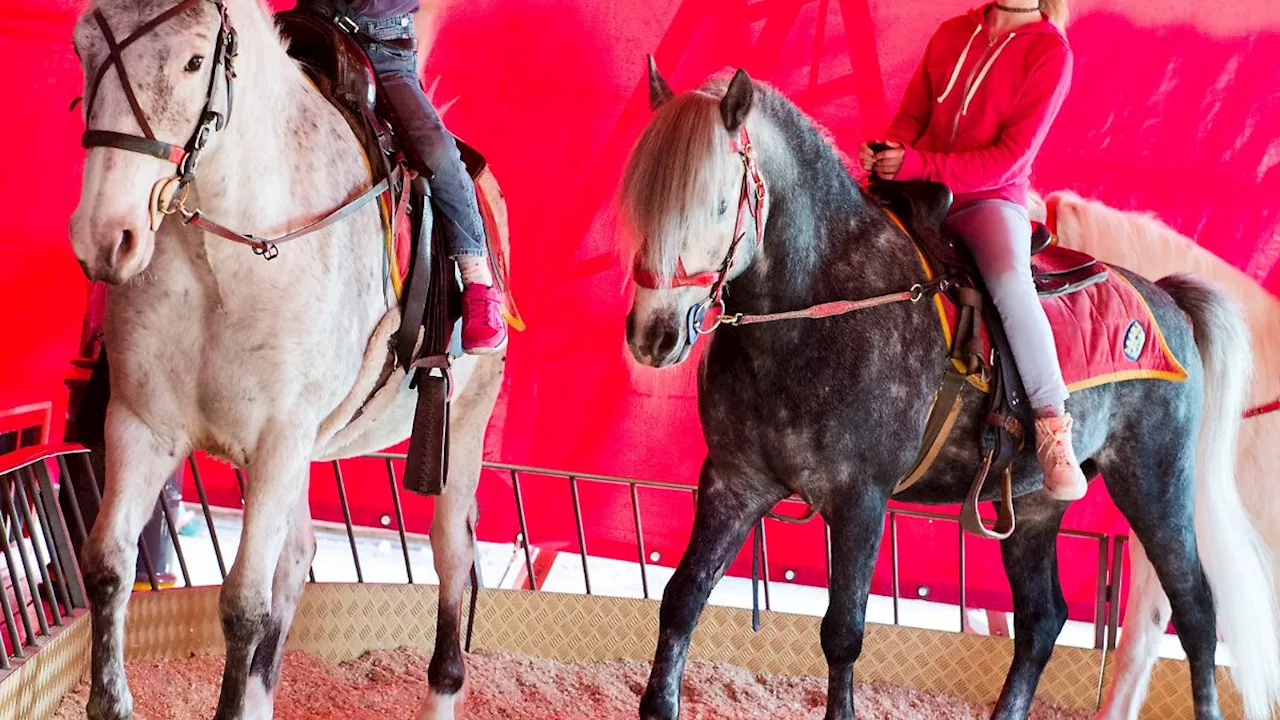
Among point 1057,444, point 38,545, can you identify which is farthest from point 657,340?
point 38,545

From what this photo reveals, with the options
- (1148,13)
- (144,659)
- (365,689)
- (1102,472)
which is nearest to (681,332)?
(1102,472)

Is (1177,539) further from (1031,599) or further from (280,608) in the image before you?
(280,608)

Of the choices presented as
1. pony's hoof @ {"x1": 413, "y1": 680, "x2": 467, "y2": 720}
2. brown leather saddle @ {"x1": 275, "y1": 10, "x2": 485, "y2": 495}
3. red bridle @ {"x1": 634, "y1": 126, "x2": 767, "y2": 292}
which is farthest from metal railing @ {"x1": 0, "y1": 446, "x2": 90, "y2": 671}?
red bridle @ {"x1": 634, "y1": 126, "x2": 767, "y2": 292}

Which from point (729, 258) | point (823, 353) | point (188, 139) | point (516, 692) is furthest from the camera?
point (516, 692)

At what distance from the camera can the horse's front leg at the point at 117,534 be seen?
95.1 inches

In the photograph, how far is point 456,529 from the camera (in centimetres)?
371

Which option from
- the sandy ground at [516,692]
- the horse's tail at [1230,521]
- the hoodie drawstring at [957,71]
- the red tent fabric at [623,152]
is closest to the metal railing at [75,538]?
the red tent fabric at [623,152]

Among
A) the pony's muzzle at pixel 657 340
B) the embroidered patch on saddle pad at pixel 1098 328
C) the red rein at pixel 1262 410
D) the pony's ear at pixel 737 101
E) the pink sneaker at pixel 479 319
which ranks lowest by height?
the red rein at pixel 1262 410

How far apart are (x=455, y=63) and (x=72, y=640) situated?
109 inches

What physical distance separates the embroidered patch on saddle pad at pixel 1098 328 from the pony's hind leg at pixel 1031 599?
57 cm

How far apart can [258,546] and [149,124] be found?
932 mm

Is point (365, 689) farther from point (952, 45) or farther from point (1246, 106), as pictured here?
point (1246, 106)

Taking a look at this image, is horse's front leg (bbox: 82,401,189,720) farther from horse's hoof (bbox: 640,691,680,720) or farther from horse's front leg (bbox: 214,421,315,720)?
horse's hoof (bbox: 640,691,680,720)

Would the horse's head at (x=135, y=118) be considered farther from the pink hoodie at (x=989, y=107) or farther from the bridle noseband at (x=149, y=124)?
the pink hoodie at (x=989, y=107)
